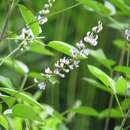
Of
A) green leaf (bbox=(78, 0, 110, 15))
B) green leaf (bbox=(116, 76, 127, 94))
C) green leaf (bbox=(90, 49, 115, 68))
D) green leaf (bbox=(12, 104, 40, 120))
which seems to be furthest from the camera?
green leaf (bbox=(90, 49, 115, 68))

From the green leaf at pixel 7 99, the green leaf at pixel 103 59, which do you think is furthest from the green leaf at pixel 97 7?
the green leaf at pixel 7 99

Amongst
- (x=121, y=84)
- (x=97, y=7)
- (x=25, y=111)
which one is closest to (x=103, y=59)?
(x=97, y=7)

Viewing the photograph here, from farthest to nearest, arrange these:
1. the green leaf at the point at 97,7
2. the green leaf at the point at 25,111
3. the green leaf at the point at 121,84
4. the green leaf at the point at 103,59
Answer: the green leaf at the point at 103,59 < the green leaf at the point at 97,7 < the green leaf at the point at 121,84 < the green leaf at the point at 25,111

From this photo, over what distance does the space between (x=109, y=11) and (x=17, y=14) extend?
3.53 feet

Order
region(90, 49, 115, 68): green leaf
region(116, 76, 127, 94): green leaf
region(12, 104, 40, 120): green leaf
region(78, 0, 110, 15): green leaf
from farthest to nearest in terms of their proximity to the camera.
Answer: region(90, 49, 115, 68): green leaf, region(78, 0, 110, 15): green leaf, region(116, 76, 127, 94): green leaf, region(12, 104, 40, 120): green leaf

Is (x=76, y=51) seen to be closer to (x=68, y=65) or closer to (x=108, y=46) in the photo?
(x=68, y=65)

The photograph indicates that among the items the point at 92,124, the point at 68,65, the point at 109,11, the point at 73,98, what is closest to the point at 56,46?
the point at 68,65

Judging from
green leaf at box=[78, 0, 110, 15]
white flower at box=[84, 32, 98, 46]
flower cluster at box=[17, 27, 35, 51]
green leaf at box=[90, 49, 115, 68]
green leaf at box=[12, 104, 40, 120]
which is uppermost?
green leaf at box=[78, 0, 110, 15]

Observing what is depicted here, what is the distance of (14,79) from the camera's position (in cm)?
180

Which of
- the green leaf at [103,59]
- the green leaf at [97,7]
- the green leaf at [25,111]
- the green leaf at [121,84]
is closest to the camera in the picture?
the green leaf at [25,111]

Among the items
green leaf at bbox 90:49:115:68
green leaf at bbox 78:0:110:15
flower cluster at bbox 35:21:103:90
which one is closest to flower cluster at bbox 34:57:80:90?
flower cluster at bbox 35:21:103:90

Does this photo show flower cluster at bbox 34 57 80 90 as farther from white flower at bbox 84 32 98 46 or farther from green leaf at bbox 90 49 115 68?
green leaf at bbox 90 49 115 68

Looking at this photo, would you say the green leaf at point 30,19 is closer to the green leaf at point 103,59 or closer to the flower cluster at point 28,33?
the flower cluster at point 28,33

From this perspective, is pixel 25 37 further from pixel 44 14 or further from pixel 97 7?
pixel 97 7
